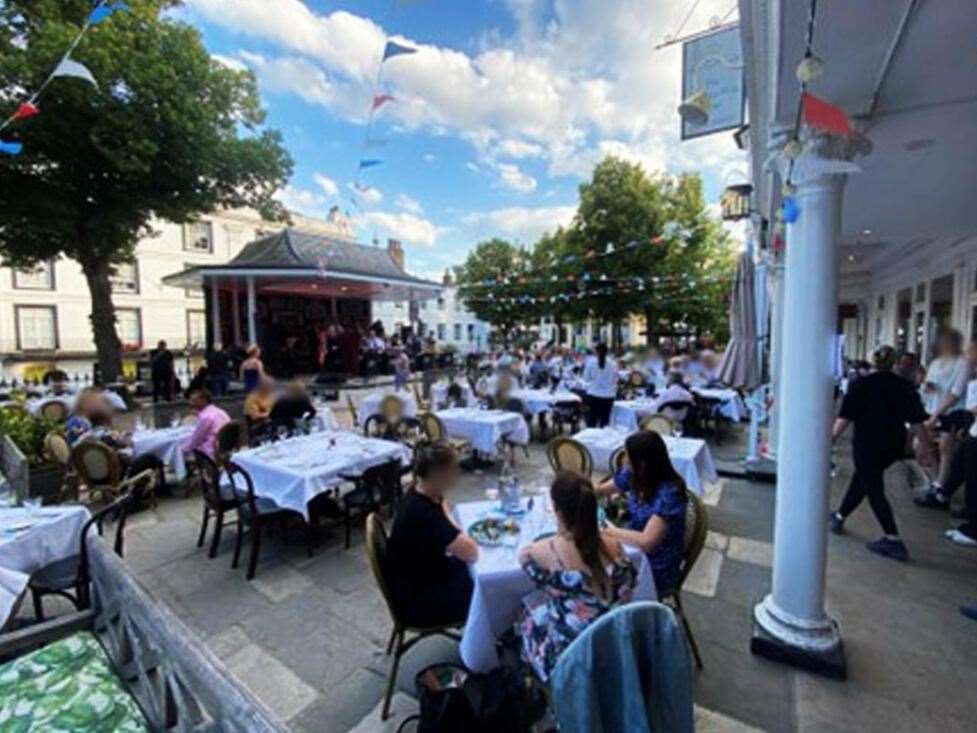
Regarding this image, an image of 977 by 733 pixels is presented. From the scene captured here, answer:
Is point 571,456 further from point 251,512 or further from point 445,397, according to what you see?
point 445,397

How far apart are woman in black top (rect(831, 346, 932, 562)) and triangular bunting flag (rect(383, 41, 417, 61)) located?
5884 millimetres

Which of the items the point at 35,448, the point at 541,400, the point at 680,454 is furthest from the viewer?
the point at 541,400

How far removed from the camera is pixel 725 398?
985cm

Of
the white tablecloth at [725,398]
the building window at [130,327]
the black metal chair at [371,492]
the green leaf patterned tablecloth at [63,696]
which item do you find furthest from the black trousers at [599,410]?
the building window at [130,327]

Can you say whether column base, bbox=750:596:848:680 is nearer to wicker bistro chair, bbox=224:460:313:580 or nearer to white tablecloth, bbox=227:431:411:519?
white tablecloth, bbox=227:431:411:519

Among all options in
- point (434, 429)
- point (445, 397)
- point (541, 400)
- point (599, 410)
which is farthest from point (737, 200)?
point (445, 397)

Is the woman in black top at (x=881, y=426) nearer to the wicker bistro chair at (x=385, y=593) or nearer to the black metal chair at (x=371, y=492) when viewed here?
the wicker bistro chair at (x=385, y=593)

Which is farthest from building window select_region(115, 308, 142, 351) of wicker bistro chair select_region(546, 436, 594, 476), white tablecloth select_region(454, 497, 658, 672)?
white tablecloth select_region(454, 497, 658, 672)

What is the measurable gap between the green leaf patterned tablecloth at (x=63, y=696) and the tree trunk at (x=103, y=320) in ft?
42.6

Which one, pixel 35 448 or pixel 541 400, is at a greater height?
pixel 541 400

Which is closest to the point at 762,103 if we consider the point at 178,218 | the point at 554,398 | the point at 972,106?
the point at 972,106

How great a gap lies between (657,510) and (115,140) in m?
12.8

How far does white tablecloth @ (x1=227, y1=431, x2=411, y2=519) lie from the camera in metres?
4.55

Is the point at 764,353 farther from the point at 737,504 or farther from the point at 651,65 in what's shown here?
the point at 651,65
